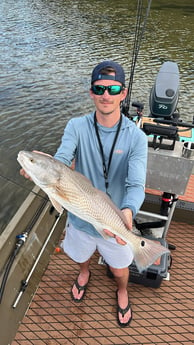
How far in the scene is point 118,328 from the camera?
363 cm

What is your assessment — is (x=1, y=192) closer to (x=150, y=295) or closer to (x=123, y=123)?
(x=150, y=295)

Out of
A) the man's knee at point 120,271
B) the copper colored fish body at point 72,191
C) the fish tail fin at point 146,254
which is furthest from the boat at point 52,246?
the copper colored fish body at point 72,191

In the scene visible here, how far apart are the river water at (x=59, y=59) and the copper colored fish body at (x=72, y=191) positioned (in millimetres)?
5609

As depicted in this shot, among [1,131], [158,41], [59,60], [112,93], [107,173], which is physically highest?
[158,41]

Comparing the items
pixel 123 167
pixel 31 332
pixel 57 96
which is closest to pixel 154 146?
pixel 123 167

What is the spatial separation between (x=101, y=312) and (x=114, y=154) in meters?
2.28

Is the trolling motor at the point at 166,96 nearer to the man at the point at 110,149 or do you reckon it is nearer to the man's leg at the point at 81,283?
the man at the point at 110,149

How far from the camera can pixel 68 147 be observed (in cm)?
271

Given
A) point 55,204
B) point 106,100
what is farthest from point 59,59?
point 55,204

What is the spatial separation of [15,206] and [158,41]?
17592 millimetres

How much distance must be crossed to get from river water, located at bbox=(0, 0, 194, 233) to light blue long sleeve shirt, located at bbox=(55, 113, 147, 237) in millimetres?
5357

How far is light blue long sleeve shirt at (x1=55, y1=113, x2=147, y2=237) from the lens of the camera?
8.61 ft

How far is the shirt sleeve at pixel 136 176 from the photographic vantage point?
2.55 meters

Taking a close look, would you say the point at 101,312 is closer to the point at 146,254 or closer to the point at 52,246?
the point at 52,246
